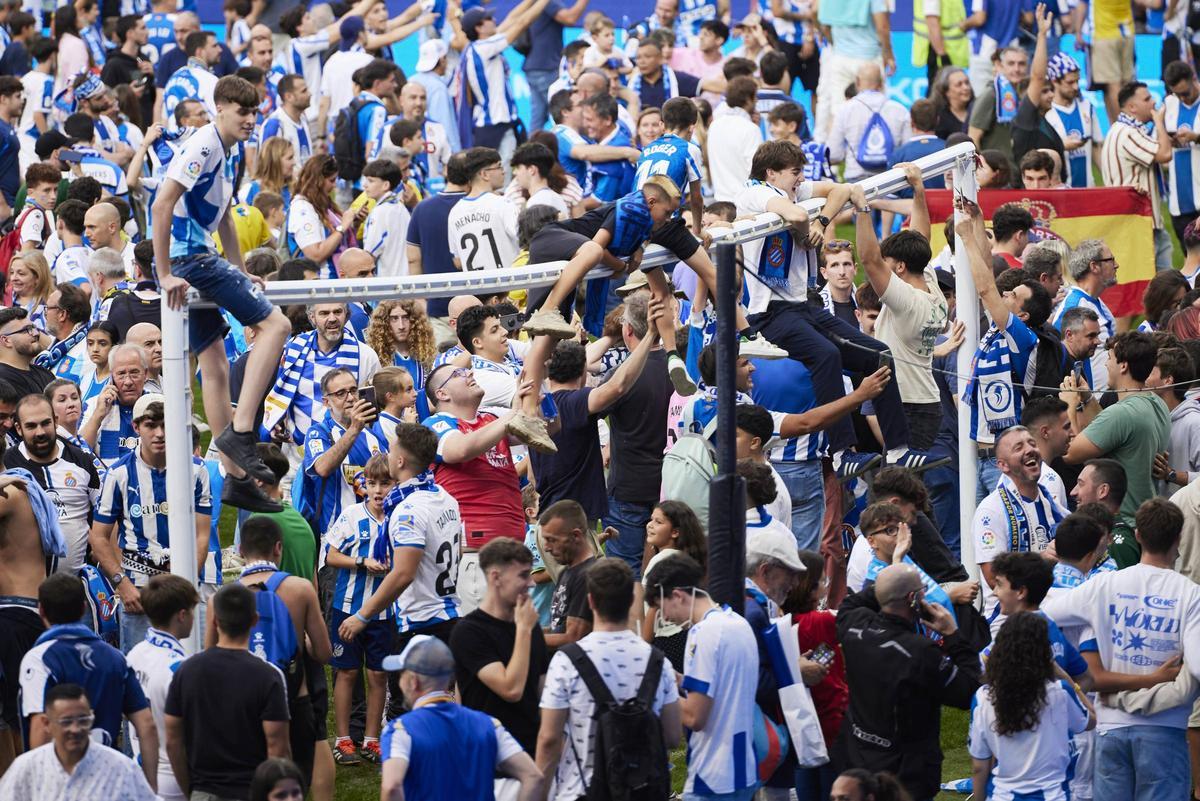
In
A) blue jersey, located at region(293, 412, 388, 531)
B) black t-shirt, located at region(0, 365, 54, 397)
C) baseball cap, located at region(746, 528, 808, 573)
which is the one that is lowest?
baseball cap, located at region(746, 528, 808, 573)

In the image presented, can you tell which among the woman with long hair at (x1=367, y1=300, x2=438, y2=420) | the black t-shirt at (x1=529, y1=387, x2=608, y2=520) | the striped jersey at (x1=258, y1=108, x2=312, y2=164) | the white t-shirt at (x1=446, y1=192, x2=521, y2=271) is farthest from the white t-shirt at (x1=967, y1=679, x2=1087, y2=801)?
the striped jersey at (x1=258, y1=108, x2=312, y2=164)

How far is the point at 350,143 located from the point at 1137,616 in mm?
11929

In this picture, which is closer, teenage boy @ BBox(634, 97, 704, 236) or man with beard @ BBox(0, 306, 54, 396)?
man with beard @ BBox(0, 306, 54, 396)

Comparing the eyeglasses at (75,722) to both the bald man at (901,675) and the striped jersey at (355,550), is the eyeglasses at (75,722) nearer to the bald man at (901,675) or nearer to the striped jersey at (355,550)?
the striped jersey at (355,550)

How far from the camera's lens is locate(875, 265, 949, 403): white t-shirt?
10.3 m

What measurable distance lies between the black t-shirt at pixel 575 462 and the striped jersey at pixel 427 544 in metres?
0.87

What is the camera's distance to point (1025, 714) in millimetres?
6859

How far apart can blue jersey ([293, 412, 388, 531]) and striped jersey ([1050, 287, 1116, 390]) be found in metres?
4.30

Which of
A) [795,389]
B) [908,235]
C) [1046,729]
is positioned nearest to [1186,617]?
[1046,729]

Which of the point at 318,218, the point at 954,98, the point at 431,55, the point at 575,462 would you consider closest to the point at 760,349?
the point at 575,462

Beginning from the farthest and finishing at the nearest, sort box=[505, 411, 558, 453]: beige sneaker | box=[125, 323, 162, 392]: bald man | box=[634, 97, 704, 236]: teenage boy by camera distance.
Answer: box=[634, 97, 704, 236]: teenage boy, box=[125, 323, 162, 392]: bald man, box=[505, 411, 558, 453]: beige sneaker

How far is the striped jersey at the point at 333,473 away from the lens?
388 inches

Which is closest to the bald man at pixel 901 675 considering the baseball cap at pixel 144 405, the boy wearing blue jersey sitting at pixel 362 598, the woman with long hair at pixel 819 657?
the woman with long hair at pixel 819 657

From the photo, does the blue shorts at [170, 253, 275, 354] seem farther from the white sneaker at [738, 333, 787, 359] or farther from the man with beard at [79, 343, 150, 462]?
the white sneaker at [738, 333, 787, 359]
